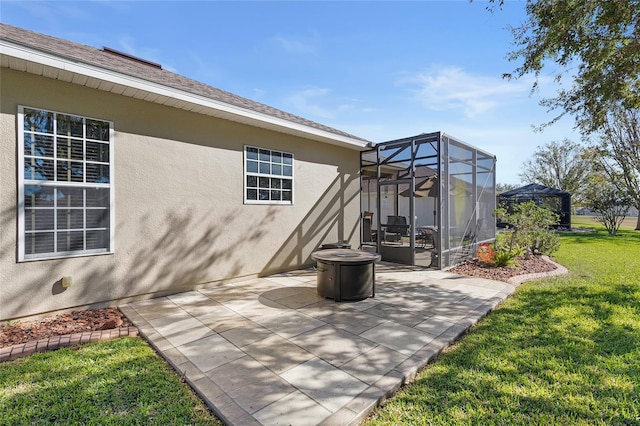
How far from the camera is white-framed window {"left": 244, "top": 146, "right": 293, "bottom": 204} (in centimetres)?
658

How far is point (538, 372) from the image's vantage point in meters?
2.89

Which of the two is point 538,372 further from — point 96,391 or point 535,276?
point 535,276

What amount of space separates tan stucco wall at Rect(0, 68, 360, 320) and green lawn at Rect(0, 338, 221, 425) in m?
1.55

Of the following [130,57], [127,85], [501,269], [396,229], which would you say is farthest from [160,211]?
[501,269]

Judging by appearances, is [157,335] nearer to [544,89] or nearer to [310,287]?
[310,287]

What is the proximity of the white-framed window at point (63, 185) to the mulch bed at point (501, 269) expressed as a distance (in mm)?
7748

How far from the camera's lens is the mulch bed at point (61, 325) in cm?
359

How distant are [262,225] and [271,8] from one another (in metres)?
5.38

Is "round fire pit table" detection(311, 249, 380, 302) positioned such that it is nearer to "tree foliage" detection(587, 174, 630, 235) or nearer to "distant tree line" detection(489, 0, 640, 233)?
"distant tree line" detection(489, 0, 640, 233)

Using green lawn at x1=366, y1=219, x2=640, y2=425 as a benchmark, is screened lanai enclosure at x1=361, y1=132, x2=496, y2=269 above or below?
above

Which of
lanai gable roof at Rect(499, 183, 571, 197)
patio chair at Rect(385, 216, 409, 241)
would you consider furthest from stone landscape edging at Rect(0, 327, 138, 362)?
lanai gable roof at Rect(499, 183, 571, 197)

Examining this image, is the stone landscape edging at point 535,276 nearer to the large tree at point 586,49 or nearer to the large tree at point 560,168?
the large tree at point 586,49

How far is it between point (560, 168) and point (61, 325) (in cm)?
4223

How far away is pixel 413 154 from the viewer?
25.9 ft
